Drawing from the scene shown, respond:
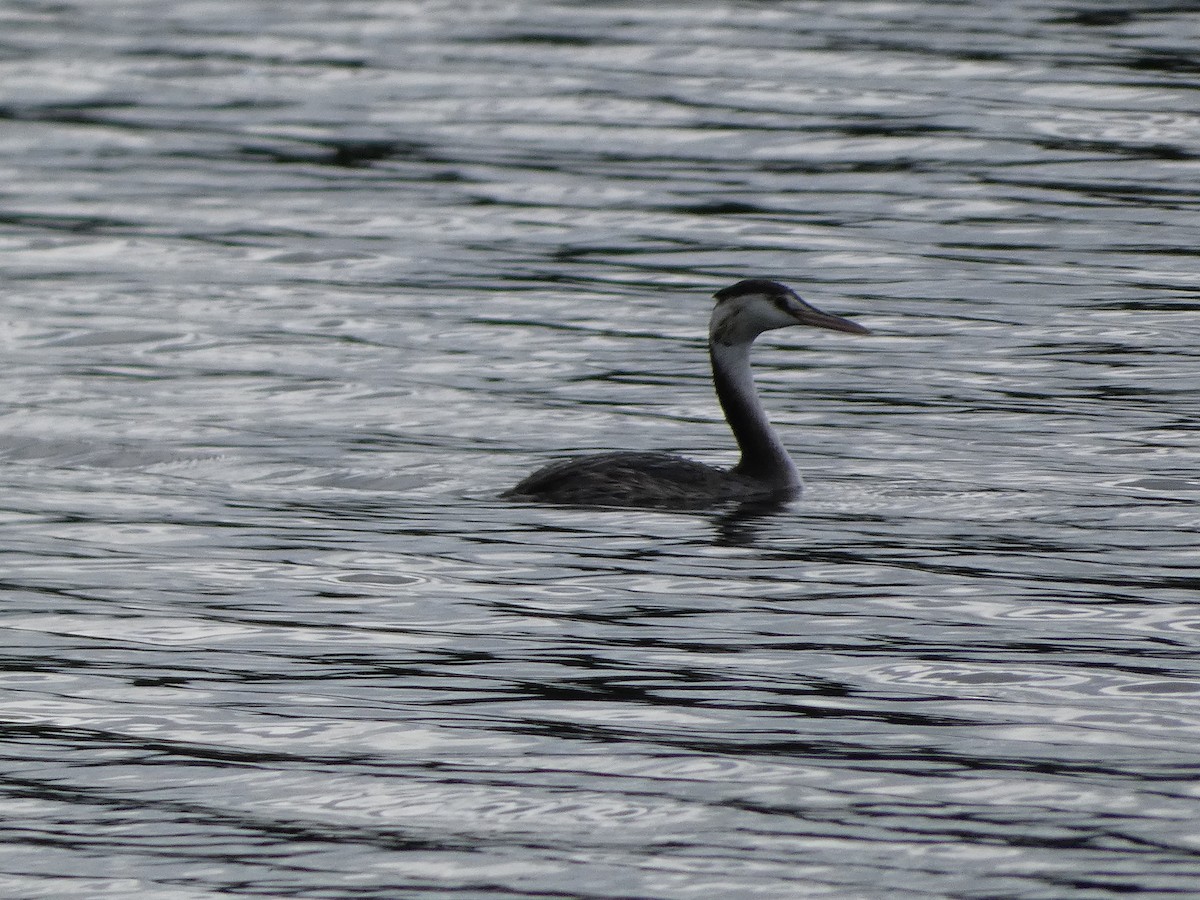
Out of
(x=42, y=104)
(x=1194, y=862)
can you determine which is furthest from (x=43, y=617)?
(x=42, y=104)

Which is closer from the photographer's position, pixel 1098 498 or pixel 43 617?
pixel 43 617

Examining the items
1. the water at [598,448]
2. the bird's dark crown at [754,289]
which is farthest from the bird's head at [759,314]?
the water at [598,448]

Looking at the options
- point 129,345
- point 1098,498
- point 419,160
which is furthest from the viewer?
point 419,160

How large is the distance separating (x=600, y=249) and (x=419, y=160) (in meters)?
4.05

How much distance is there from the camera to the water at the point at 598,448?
7328 millimetres

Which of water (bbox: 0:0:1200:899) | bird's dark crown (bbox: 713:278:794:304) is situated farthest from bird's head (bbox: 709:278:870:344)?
water (bbox: 0:0:1200:899)

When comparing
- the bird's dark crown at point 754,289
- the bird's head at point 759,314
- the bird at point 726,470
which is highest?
the bird's dark crown at point 754,289

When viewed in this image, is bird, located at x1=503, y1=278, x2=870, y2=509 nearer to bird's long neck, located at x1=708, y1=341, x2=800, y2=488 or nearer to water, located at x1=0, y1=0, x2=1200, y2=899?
bird's long neck, located at x1=708, y1=341, x2=800, y2=488

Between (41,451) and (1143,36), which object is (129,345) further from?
(1143,36)

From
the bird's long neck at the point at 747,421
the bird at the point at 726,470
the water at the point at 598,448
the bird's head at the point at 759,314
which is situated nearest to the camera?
the water at the point at 598,448

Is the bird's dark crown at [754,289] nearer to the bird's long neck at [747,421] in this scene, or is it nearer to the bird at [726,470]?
the bird at [726,470]

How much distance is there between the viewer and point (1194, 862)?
677 cm

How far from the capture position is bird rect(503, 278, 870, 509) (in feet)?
39.0

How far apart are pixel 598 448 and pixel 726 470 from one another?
1068 mm
